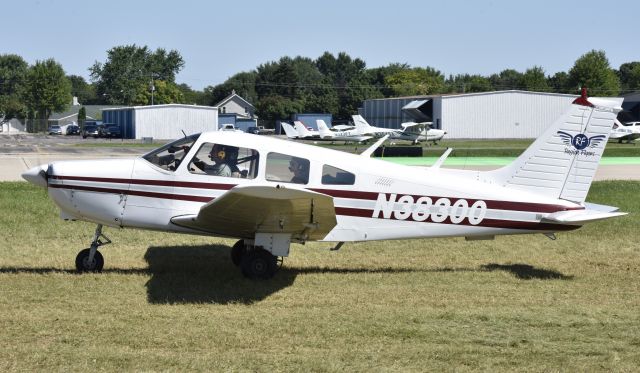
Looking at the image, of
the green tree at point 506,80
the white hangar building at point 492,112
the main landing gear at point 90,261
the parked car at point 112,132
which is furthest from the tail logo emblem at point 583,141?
the green tree at point 506,80

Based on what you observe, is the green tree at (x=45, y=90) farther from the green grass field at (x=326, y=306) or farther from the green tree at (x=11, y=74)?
the green grass field at (x=326, y=306)

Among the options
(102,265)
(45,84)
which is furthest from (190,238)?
(45,84)

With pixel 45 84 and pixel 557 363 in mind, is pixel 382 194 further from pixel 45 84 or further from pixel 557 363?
pixel 45 84

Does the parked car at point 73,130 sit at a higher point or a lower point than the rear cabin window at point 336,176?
higher

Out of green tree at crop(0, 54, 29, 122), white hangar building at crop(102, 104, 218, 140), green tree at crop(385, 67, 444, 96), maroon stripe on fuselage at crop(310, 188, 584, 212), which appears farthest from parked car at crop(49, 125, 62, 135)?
maroon stripe on fuselage at crop(310, 188, 584, 212)

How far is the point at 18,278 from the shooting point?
9.30 m

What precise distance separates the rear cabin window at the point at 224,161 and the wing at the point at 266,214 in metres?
0.61

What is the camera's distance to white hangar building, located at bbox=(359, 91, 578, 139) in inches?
2773

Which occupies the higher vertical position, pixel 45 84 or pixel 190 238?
pixel 45 84

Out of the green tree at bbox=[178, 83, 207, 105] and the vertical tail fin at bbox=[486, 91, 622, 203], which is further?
the green tree at bbox=[178, 83, 207, 105]

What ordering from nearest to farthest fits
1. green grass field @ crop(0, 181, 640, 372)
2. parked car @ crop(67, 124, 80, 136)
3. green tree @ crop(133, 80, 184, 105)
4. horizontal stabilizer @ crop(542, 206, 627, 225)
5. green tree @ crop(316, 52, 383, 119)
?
green grass field @ crop(0, 181, 640, 372) → horizontal stabilizer @ crop(542, 206, 627, 225) → parked car @ crop(67, 124, 80, 136) → green tree @ crop(316, 52, 383, 119) → green tree @ crop(133, 80, 184, 105)

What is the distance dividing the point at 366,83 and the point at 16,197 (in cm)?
10711

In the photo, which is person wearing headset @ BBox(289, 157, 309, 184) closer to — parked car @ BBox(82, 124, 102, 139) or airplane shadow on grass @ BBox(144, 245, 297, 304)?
airplane shadow on grass @ BBox(144, 245, 297, 304)

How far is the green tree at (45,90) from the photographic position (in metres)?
102
